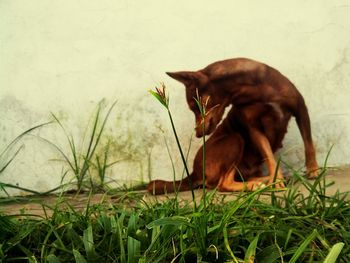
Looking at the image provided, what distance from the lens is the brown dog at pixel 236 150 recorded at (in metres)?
3.34

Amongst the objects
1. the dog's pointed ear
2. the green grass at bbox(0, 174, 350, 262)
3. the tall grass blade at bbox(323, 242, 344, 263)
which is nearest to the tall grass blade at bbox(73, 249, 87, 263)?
the green grass at bbox(0, 174, 350, 262)

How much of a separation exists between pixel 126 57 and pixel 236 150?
117 cm

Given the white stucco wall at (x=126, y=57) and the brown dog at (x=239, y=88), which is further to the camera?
the white stucco wall at (x=126, y=57)

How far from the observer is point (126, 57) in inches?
156

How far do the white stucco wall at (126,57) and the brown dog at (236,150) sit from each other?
43 cm

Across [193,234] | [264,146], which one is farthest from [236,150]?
Answer: [193,234]

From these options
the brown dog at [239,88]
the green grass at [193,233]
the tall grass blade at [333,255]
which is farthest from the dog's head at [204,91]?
the tall grass blade at [333,255]

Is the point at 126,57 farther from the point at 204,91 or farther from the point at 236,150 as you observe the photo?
the point at 236,150

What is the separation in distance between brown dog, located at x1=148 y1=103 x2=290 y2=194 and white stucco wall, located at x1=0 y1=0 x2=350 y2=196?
425 millimetres

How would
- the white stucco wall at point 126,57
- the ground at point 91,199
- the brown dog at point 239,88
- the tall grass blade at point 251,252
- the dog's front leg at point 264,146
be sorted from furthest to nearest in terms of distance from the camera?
1. the white stucco wall at point 126,57
2. the dog's front leg at point 264,146
3. the brown dog at point 239,88
4. the ground at point 91,199
5. the tall grass blade at point 251,252

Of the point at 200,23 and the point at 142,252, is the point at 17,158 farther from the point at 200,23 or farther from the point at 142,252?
the point at 142,252

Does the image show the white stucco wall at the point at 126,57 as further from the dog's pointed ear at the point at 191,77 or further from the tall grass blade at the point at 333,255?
the tall grass blade at the point at 333,255

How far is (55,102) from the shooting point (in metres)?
3.93

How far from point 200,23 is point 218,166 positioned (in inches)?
46.9
